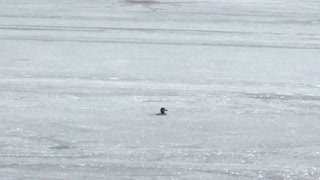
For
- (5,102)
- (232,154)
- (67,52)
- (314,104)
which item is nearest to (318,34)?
(67,52)

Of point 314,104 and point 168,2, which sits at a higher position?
point 314,104

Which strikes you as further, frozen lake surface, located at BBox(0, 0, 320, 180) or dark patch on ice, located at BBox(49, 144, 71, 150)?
dark patch on ice, located at BBox(49, 144, 71, 150)

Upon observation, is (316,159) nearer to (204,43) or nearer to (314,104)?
(314,104)

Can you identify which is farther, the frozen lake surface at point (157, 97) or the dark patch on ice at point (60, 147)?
the dark patch on ice at point (60, 147)

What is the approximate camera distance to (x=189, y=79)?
11453 millimetres

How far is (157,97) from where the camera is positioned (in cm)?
1022

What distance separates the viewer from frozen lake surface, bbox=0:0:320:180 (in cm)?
745

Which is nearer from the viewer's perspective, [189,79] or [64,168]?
[64,168]

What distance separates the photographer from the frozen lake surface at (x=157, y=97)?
24.5ft

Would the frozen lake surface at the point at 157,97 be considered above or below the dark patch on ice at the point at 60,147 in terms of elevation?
below

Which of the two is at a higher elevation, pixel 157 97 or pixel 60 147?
pixel 60 147

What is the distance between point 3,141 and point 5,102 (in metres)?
1.83

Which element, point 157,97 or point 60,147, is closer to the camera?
point 60,147

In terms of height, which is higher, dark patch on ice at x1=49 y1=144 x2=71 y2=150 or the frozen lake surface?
dark patch on ice at x1=49 y1=144 x2=71 y2=150
